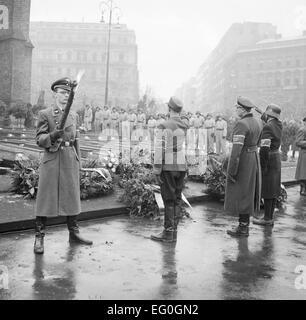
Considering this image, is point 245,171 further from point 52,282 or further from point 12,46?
point 12,46

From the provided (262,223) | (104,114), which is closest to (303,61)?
(104,114)

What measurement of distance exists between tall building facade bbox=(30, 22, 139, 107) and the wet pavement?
7735 centimetres

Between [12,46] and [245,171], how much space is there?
2275 centimetres

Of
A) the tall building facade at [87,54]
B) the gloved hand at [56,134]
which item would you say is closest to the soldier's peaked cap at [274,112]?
the gloved hand at [56,134]

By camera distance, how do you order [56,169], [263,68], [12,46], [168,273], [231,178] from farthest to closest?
[263,68] → [12,46] → [231,178] → [56,169] → [168,273]

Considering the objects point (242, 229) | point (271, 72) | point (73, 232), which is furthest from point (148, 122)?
point (271, 72)

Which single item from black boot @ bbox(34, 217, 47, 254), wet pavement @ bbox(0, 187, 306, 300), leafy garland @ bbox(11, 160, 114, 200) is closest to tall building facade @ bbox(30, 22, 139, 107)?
leafy garland @ bbox(11, 160, 114, 200)

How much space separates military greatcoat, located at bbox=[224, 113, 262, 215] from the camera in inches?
254

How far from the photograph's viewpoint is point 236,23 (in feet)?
273

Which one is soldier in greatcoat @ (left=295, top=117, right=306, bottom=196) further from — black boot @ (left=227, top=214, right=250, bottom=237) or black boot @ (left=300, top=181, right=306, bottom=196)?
black boot @ (left=227, top=214, right=250, bottom=237)

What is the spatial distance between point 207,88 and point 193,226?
9613 cm

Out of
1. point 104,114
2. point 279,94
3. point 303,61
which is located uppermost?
point 303,61

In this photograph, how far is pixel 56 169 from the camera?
17.8 ft
